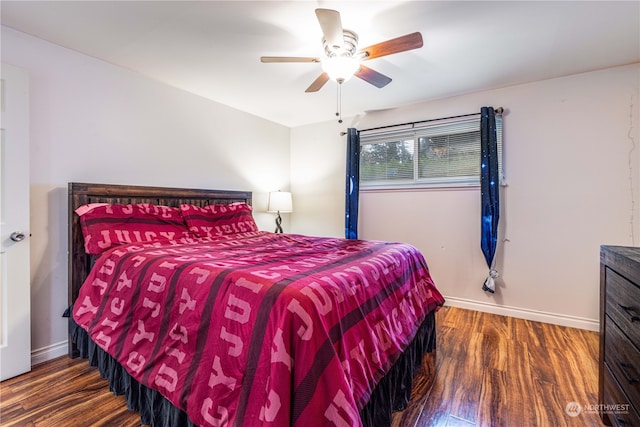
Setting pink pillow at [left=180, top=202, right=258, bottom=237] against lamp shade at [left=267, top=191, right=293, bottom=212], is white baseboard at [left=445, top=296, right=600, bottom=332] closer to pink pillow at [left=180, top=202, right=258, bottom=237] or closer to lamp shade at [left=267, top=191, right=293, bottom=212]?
lamp shade at [left=267, top=191, right=293, bottom=212]

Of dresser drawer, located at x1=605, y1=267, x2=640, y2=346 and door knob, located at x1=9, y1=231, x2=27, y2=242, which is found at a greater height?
door knob, located at x1=9, y1=231, x2=27, y2=242

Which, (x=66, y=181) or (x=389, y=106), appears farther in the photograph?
(x=389, y=106)

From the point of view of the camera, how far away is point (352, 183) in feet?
12.1

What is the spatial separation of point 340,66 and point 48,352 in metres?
2.91

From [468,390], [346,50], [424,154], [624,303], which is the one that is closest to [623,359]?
[624,303]

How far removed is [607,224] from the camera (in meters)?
2.53

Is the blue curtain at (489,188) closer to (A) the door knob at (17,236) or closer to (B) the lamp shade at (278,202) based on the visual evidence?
(B) the lamp shade at (278,202)

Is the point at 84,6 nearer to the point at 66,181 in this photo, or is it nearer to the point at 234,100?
the point at 66,181

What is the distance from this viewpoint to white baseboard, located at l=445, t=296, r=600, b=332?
2.60 meters

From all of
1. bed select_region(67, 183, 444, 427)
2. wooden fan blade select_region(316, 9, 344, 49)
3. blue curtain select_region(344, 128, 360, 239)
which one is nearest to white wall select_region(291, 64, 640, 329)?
blue curtain select_region(344, 128, 360, 239)

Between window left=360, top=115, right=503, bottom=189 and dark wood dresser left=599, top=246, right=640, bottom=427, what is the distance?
1.77 meters

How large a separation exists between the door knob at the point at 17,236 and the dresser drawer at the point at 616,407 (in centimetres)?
332

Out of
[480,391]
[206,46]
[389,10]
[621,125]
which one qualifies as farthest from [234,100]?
[621,125]

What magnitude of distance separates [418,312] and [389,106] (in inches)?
101
